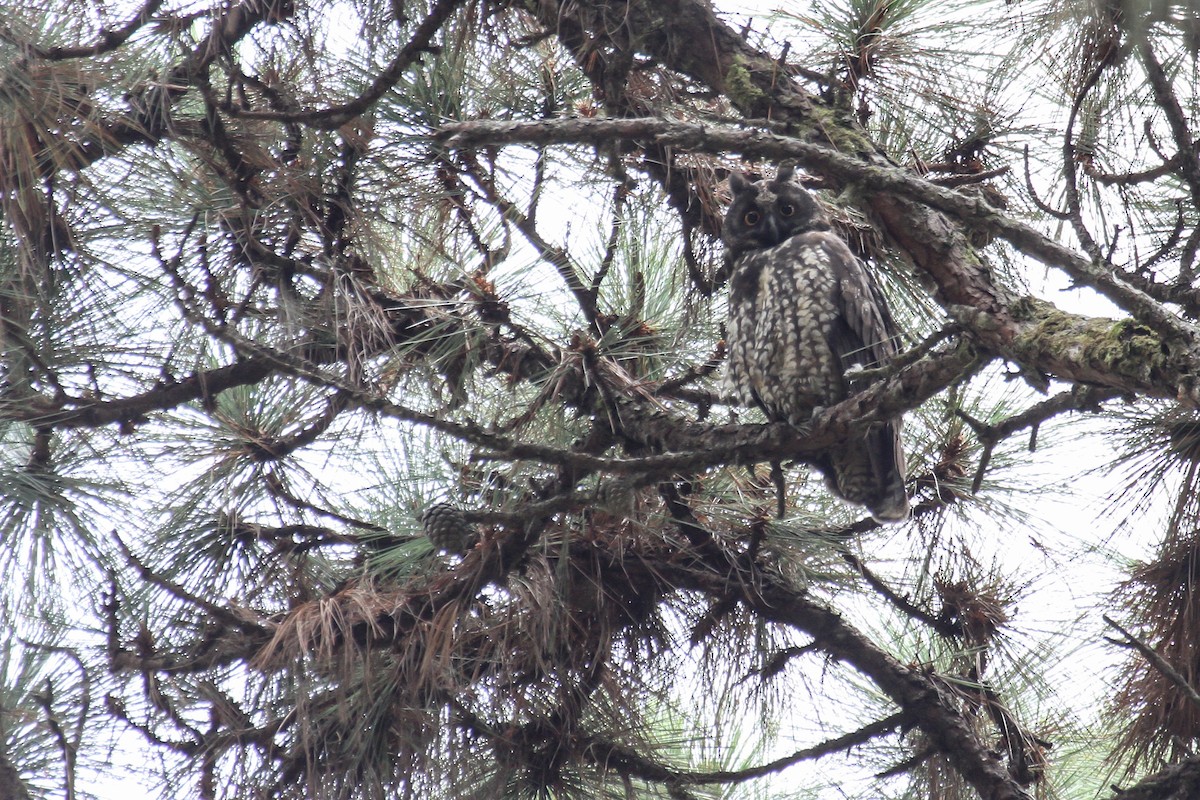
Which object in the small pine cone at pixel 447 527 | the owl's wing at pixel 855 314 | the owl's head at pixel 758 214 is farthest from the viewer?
the owl's head at pixel 758 214

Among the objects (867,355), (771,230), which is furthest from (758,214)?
(867,355)

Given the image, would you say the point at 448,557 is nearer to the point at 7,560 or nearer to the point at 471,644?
the point at 471,644

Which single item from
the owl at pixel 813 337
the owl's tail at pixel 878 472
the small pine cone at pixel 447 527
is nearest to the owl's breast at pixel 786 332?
the owl at pixel 813 337

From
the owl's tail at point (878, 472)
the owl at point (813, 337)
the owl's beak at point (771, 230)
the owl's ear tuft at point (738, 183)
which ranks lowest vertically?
the owl's tail at point (878, 472)

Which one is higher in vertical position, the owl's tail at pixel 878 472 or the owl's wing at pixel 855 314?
the owl's wing at pixel 855 314

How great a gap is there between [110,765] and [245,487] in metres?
0.74

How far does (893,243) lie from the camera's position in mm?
2322

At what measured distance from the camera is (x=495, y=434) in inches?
92.0

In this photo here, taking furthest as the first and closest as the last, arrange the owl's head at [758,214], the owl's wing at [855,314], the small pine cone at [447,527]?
the owl's head at [758,214], the owl's wing at [855,314], the small pine cone at [447,527]

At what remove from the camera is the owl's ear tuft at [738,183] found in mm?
3162

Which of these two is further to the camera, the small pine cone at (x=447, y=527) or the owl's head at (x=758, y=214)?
the owl's head at (x=758, y=214)

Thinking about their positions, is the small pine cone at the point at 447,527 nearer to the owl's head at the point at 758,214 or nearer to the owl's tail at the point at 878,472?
the owl's tail at the point at 878,472

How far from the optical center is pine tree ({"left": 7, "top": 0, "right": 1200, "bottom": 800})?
2.45 m

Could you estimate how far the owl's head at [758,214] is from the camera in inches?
124
